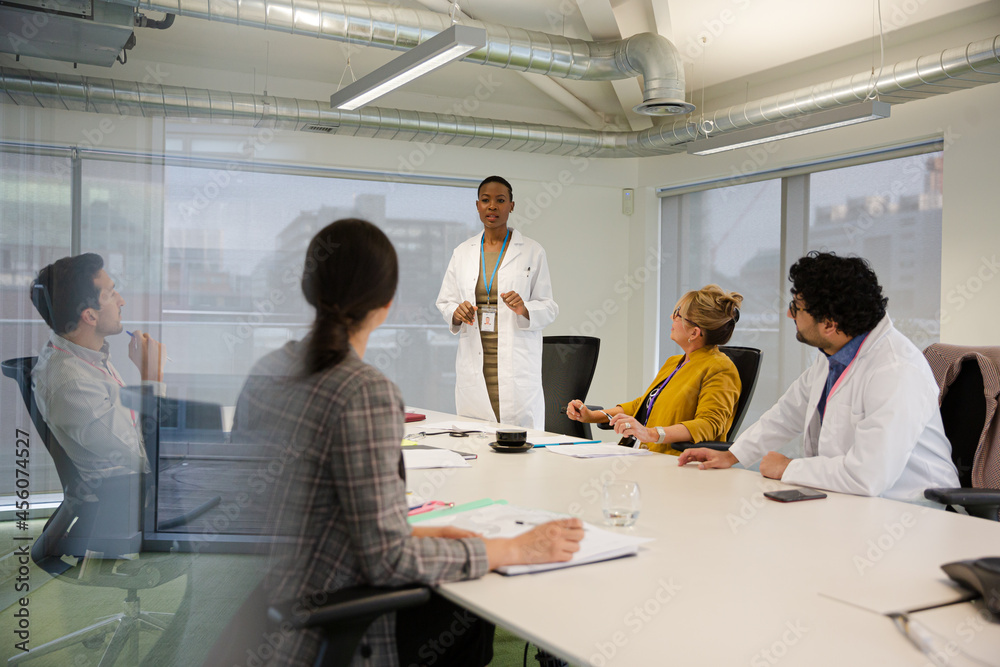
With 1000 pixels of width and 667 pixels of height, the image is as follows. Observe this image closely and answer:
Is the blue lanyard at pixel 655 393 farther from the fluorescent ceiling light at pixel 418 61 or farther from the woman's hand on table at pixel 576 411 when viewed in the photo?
the fluorescent ceiling light at pixel 418 61

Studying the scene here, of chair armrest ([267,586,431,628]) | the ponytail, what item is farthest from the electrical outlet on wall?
chair armrest ([267,586,431,628])

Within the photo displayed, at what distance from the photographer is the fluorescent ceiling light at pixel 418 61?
9.73ft

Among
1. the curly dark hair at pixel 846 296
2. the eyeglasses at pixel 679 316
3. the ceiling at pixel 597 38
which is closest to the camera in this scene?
the curly dark hair at pixel 846 296

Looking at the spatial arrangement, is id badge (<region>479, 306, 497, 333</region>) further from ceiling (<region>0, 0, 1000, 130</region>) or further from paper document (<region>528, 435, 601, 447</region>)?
ceiling (<region>0, 0, 1000, 130</region>)

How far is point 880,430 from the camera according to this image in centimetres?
191

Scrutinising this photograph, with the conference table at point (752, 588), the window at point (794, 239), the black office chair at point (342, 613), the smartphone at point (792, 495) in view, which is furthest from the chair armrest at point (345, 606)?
the window at point (794, 239)

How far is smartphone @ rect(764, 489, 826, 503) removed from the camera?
1854 mm

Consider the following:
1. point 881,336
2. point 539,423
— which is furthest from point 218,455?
point 539,423

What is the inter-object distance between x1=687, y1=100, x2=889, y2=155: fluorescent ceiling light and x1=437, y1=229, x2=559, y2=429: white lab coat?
167 centimetres

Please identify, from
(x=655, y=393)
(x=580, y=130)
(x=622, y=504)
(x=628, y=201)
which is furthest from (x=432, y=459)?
(x=628, y=201)

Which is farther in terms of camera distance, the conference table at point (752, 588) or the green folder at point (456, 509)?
A: the green folder at point (456, 509)

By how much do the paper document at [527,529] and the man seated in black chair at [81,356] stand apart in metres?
0.73

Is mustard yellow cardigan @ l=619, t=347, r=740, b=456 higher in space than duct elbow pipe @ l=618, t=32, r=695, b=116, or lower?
lower

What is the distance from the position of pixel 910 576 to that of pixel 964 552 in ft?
0.75
